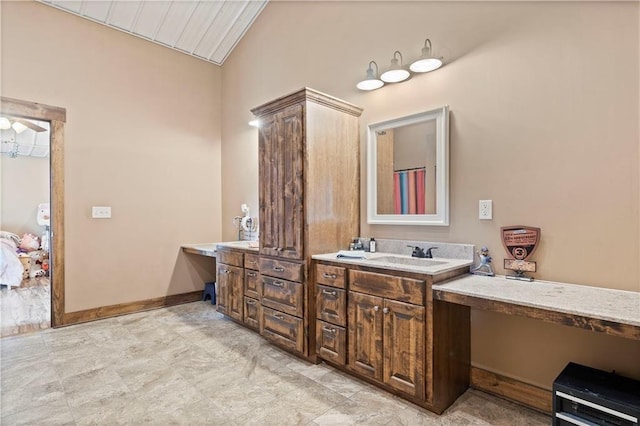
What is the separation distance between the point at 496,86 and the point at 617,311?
1469 millimetres

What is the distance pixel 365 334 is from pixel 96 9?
14.2ft

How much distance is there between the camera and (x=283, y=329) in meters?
2.81

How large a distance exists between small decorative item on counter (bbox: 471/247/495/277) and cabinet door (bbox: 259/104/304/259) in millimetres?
1273

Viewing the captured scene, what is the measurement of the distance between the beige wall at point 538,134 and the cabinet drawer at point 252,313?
140 centimetres

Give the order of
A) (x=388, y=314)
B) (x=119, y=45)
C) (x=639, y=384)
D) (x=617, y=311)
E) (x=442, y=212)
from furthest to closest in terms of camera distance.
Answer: (x=119, y=45) → (x=442, y=212) → (x=388, y=314) → (x=639, y=384) → (x=617, y=311)

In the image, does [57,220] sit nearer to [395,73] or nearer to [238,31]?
[238,31]

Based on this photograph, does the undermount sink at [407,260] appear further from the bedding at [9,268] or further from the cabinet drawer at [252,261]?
the bedding at [9,268]

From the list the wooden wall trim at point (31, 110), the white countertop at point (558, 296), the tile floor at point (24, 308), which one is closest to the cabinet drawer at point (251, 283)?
the white countertop at point (558, 296)

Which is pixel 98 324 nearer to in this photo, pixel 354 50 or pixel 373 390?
pixel 373 390

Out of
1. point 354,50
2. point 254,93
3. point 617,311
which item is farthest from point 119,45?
point 617,311

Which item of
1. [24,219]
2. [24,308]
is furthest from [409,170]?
[24,219]

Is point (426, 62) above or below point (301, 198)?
above

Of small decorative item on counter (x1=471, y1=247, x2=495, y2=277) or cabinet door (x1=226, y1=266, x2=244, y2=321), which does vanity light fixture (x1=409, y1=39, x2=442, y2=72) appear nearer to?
small decorative item on counter (x1=471, y1=247, x2=495, y2=277)

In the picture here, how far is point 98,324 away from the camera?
3.65 meters
